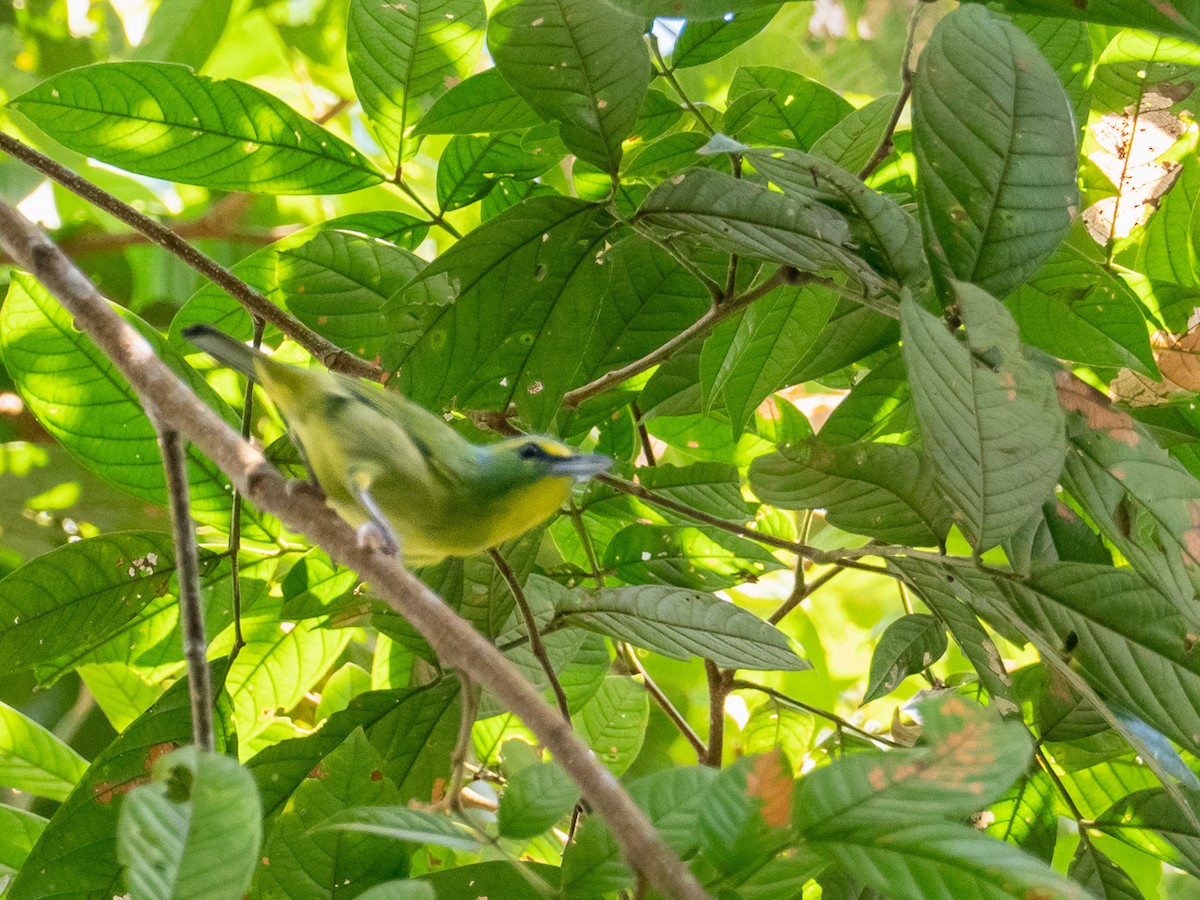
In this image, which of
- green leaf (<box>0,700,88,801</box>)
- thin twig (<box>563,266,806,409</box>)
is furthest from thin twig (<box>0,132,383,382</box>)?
green leaf (<box>0,700,88,801</box>)

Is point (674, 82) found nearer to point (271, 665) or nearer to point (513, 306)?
point (513, 306)

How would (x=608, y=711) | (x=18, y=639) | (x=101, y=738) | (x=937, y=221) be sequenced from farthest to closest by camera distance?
(x=101, y=738)
(x=608, y=711)
(x=18, y=639)
(x=937, y=221)

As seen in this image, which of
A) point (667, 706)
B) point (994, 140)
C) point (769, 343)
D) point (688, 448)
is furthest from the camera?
point (688, 448)

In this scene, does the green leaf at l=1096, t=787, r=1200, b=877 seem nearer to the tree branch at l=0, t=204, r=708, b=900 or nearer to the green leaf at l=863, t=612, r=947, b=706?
the green leaf at l=863, t=612, r=947, b=706

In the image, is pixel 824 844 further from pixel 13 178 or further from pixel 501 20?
pixel 13 178

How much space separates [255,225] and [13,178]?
2.09 ft

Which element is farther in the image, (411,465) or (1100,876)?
(1100,876)

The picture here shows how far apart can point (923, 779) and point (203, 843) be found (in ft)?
1.52

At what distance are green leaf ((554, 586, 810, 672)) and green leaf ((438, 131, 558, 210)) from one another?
698 mm

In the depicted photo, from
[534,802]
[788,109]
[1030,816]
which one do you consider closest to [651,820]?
[534,802]

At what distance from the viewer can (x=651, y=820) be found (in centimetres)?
83

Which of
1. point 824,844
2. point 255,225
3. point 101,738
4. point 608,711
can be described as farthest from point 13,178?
point 824,844

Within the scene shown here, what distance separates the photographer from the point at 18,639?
1464 mm

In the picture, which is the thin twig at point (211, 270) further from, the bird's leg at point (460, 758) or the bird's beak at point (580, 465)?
the bird's leg at point (460, 758)
